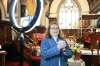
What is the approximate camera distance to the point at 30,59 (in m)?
5.44

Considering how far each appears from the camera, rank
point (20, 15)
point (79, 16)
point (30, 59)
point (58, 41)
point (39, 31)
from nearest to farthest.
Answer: point (58, 41) < point (20, 15) < point (30, 59) < point (39, 31) < point (79, 16)

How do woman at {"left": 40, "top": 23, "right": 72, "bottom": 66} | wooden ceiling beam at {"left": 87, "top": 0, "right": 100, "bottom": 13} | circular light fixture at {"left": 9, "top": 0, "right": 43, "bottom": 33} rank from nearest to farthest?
1. woman at {"left": 40, "top": 23, "right": 72, "bottom": 66}
2. circular light fixture at {"left": 9, "top": 0, "right": 43, "bottom": 33}
3. wooden ceiling beam at {"left": 87, "top": 0, "right": 100, "bottom": 13}

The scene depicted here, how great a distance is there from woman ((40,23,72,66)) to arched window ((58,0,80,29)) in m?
9.29

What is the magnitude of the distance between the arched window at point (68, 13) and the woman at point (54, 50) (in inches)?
366

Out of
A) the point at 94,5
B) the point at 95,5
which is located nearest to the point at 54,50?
the point at 95,5

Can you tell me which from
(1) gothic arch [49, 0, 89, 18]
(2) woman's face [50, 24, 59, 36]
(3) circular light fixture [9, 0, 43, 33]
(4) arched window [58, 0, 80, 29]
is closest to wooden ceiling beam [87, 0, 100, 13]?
(1) gothic arch [49, 0, 89, 18]

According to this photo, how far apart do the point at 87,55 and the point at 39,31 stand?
219 cm

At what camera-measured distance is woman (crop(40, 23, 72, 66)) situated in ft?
8.05

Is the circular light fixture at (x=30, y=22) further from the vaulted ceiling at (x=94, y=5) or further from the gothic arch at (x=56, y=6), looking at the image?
the gothic arch at (x=56, y=6)

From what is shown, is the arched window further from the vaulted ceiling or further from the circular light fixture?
the circular light fixture

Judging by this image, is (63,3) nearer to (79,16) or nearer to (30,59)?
(79,16)

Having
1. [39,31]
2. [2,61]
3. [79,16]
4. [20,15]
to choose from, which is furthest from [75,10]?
[20,15]

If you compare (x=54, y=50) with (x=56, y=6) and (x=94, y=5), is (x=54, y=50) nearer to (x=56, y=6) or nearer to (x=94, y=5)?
(x=94, y=5)

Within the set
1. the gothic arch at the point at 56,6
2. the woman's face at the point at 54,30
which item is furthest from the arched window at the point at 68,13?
the woman's face at the point at 54,30
